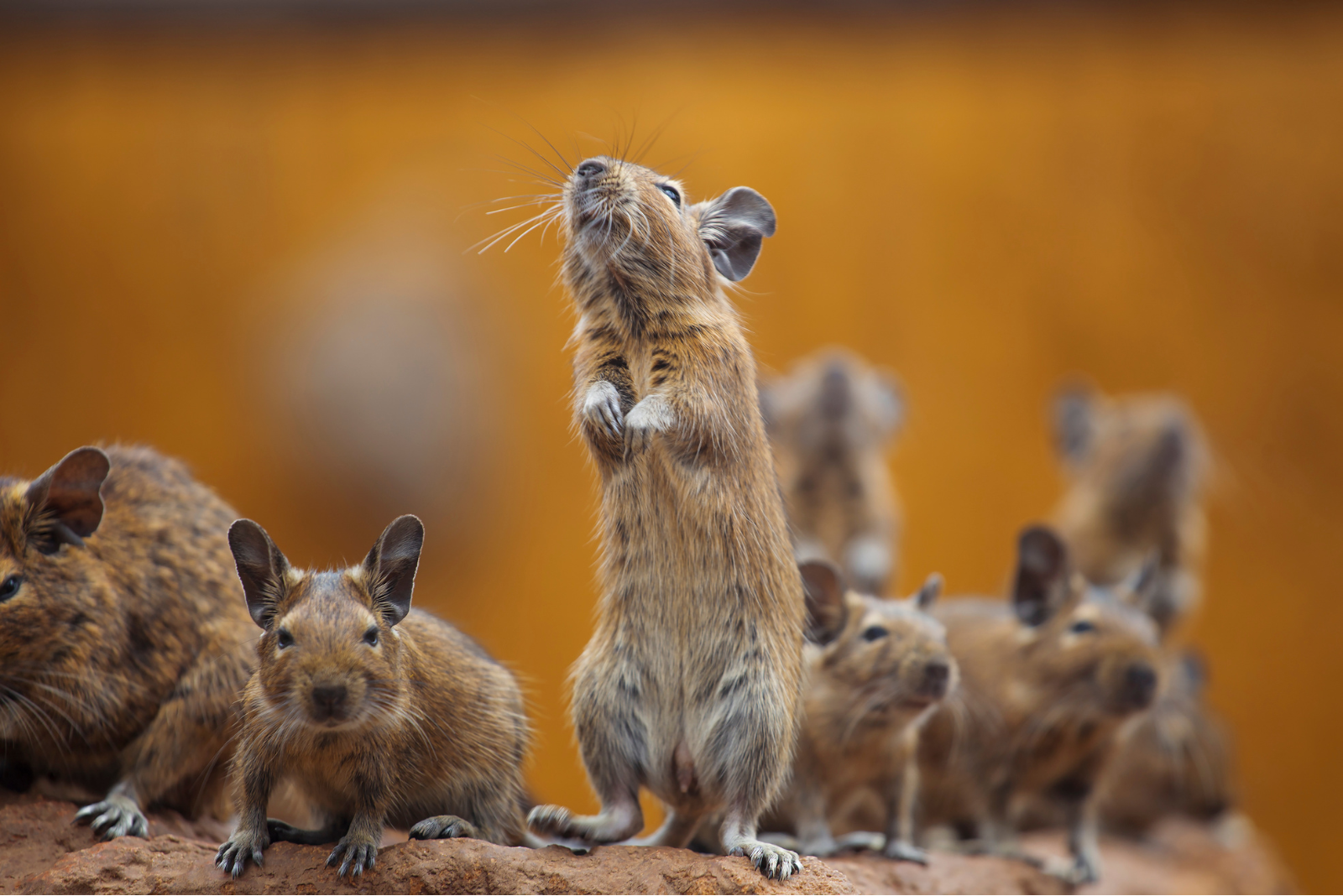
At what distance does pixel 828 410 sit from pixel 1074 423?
67.9 inches

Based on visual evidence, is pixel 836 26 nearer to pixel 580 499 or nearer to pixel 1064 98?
pixel 1064 98

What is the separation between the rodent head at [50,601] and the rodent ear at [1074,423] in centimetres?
582

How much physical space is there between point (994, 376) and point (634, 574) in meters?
6.49

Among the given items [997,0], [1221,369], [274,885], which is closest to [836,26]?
[997,0]

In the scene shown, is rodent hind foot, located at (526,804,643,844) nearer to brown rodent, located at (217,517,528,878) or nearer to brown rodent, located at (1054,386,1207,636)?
brown rodent, located at (217,517,528,878)

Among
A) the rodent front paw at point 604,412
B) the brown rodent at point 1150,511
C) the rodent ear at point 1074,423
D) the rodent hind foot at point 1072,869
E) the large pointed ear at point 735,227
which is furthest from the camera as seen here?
the rodent ear at point 1074,423

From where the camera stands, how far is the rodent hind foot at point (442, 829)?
290cm

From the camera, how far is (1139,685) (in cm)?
437

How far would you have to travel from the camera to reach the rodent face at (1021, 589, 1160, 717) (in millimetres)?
4397

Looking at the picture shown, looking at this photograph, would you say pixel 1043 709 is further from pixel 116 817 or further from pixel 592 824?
pixel 116 817

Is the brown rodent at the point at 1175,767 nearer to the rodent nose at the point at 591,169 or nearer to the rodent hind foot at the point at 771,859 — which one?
the rodent hind foot at the point at 771,859

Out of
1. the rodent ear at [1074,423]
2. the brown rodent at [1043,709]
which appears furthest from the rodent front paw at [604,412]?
the rodent ear at [1074,423]

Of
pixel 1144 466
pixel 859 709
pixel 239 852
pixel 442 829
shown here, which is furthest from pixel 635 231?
pixel 1144 466

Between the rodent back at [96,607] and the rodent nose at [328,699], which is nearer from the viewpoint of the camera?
the rodent nose at [328,699]
